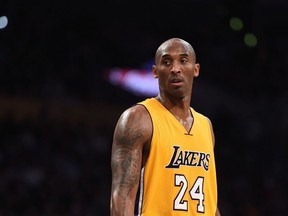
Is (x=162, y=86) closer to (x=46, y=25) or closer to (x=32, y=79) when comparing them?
(x=32, y=79)

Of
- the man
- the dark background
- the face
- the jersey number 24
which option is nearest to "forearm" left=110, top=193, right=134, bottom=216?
the man

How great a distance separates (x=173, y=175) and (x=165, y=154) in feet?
0.44

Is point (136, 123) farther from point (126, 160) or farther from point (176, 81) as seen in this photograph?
point (176, 81)

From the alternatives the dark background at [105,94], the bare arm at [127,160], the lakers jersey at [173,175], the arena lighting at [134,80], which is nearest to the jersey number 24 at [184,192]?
the lakers jersey at [173,175]

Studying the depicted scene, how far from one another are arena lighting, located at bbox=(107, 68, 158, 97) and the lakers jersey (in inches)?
351

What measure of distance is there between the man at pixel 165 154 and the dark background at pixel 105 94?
5.99 meters

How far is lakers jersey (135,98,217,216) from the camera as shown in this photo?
12.9 feet

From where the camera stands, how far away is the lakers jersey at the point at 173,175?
3.94m

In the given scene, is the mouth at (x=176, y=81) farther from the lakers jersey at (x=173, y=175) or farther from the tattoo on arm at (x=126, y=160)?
the tattoo on arm at (x=126, y=160)

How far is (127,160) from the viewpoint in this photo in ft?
12.6

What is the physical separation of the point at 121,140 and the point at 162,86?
1.65 feet

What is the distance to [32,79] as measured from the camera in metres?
11.8

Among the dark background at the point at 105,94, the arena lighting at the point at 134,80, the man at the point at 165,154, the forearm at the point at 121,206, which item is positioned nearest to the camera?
the forearm at the point at 121,206

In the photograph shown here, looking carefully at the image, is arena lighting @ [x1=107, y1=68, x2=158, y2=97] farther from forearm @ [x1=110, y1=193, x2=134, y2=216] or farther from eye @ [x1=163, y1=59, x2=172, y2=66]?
forearm @ [x1=110, y1=193, x2=134, y2=216]
